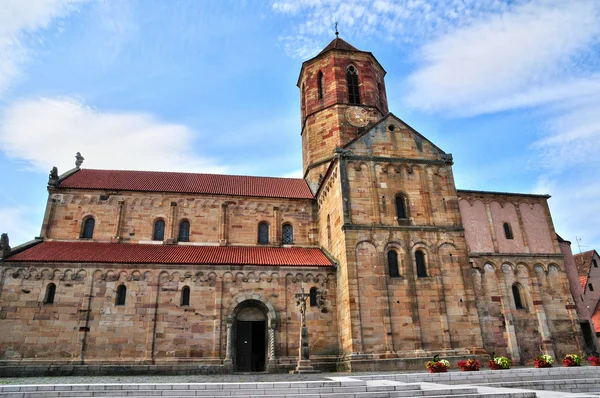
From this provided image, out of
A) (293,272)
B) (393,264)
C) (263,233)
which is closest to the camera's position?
(393,264)

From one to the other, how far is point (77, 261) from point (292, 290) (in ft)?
41.8

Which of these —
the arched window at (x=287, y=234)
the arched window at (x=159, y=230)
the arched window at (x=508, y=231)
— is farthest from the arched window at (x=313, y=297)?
the arched window at (x=508, y=231)

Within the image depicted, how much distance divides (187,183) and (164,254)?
22.5 ft

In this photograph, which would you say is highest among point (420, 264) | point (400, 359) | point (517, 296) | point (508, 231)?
point (508, 231)

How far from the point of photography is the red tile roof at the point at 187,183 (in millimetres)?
29766

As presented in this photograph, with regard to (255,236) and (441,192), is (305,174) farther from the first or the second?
(441,192)

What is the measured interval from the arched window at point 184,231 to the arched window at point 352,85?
15.8 metres

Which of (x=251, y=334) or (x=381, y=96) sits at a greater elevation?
(x=381, y=96)

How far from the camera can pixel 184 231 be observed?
1156 inches

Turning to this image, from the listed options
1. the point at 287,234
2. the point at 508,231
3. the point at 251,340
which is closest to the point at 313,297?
the point at 251,340

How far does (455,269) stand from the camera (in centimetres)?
2448

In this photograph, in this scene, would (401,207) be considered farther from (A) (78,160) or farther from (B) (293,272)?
(A) (78,160)

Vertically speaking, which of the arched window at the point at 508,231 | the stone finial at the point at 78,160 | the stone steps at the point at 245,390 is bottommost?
the stone steps at the point at 245,390

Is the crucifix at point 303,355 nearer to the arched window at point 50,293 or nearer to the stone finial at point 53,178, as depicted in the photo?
the arched window at point 50,293
